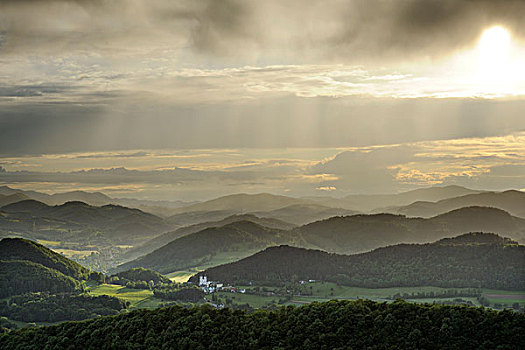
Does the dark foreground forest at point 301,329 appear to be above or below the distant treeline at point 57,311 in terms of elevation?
above

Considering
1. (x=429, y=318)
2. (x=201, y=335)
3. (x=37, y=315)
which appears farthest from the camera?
(x=37, y=315)

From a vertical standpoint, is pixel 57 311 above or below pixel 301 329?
below

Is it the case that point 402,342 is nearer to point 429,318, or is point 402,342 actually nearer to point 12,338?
point 429,318

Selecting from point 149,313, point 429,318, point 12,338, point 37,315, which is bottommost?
point 37,315

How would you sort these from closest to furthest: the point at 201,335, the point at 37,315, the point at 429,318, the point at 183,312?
the point at 429,318 < the point at 201,335 < the point at 183,312 < the point at 37,315

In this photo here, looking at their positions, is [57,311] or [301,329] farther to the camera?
[57,311]

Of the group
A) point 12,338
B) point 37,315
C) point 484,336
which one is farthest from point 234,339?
point 37,315

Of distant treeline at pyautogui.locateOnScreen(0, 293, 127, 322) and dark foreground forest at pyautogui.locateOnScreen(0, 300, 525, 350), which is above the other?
dark foreground forest at pyautogui.locateOnScreen(0, 300, 525, 350)

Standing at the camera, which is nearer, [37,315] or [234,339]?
[234,339]
